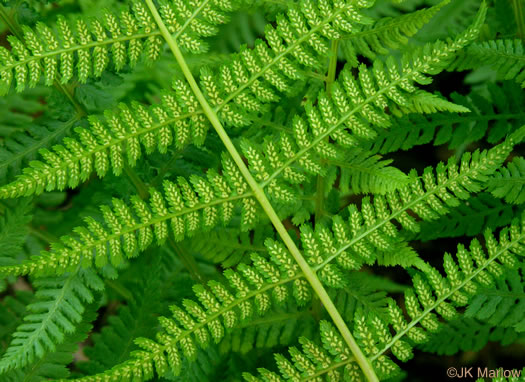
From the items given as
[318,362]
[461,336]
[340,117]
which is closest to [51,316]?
[318,362]

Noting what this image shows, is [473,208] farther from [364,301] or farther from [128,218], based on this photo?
[128,218]

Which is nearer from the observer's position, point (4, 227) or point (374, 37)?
point (374, 37)

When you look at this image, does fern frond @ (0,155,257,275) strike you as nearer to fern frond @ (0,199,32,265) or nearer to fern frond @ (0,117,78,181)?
fern frond @ (0,199,32,265)

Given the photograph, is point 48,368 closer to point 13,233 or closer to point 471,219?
point 13,233

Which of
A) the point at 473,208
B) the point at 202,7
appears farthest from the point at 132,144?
the point at 473,208

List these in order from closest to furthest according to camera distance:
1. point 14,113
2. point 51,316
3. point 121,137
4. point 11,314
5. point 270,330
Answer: point 121,137 → point 51,316 → point 270,330 → point 11,314 → point 14,113
